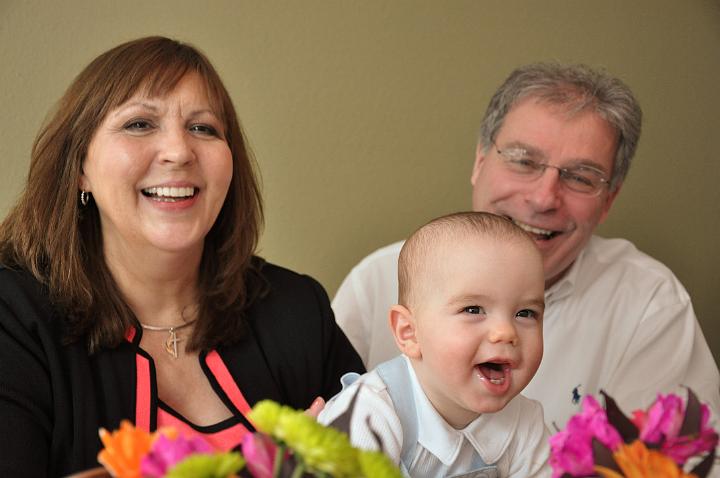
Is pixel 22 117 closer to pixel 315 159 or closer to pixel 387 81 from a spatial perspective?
pixel 315 159

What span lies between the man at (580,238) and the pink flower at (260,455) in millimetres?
1514

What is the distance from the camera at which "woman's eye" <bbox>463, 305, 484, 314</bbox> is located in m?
1.35

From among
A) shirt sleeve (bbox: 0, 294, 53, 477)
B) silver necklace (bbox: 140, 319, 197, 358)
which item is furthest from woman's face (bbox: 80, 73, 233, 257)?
shirt sleeve (bbox: 0, 294, 53, 477)

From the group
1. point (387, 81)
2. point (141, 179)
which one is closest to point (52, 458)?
point (141, 179)

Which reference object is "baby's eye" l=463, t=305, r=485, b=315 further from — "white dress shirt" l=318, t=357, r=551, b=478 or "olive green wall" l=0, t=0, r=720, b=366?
"olive green wall" l=0, t=0, r=720, b=366

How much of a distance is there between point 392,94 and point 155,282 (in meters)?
1.24

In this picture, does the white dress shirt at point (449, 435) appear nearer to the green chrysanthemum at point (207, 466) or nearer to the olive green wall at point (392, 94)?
the green chrysanthemum at point (207, 466)

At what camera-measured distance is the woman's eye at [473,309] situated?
1351 mm

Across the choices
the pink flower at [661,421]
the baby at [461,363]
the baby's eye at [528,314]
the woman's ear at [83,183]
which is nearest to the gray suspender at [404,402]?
the baby at [461,363]

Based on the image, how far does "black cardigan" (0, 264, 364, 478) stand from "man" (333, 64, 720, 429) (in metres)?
0.67

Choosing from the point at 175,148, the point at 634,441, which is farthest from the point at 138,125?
the point at 634,441

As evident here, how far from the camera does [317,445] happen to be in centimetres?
65

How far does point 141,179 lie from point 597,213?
4.18ft

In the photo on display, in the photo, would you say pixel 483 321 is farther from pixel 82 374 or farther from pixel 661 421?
pixel 82 374
